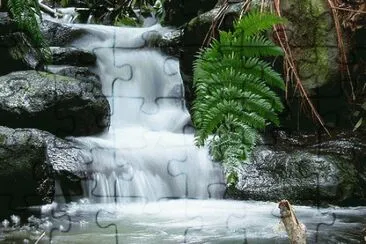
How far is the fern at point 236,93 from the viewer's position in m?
3.10

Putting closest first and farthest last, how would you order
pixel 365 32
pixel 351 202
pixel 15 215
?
pixel 15 215, pixel 351 202, pixel 365 32

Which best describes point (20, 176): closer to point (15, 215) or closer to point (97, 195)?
point (15, 215)

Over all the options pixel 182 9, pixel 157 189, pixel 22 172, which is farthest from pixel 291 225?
pixel 182 9

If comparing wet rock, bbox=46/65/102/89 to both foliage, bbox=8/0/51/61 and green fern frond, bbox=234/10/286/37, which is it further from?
green fern frond, bbox=234/10/286/37

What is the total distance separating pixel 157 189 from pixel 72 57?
7.26 ft

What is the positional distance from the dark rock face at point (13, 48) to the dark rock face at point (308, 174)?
2.07 metres

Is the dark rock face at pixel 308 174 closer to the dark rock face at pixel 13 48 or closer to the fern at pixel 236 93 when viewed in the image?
the fern at pixel 236 93

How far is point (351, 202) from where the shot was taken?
141 inches

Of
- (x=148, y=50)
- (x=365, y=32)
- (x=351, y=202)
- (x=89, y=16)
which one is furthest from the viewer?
(x=89, y=16)

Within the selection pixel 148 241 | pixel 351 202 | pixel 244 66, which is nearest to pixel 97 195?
pixel 148 241

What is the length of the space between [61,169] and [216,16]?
1.71 meters

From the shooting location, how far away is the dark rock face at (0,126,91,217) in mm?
3299

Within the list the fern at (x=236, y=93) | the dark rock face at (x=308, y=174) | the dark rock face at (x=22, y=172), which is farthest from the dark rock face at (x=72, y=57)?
the fern at (x=236, y=93)

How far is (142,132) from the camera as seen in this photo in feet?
15.8
